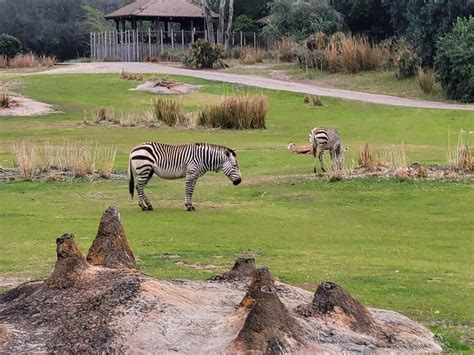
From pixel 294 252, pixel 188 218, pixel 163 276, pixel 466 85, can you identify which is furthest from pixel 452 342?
pixel 466 85

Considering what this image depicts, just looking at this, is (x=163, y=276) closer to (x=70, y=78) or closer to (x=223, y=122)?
(x=223, y=122)

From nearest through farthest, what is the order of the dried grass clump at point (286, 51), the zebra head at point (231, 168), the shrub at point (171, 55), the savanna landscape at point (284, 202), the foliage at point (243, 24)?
the savanna landscape at point (284, 202) < the zebra head at point (231, 168) < the dried grass clump at point (286, 51) < the shrub at point (171, 55) < the foliage at point (243, 24)

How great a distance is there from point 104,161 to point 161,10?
49.6 metres

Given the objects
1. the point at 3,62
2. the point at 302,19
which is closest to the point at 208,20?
the point at 302,19

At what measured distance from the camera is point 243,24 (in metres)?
76.8

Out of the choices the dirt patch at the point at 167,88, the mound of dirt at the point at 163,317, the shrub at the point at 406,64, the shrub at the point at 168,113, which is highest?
the shrub at the point at 406,64

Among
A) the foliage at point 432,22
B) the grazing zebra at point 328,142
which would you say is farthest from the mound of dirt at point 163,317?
the foliage at point 432,22

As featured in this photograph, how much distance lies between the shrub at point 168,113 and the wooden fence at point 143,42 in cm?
3459

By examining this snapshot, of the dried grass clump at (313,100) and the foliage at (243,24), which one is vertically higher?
the foliage at (243,24)

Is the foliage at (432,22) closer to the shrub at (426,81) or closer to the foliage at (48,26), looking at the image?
the shrub at (426,81)

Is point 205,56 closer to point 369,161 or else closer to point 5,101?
point 5,101

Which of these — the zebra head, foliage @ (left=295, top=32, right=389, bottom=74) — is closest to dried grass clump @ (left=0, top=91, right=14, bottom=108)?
foliage @ (left=295, top=32, right=389, bottom=74)

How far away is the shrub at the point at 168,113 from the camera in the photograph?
36719mm

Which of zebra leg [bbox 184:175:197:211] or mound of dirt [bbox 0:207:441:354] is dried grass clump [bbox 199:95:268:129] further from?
mound of dirt [bbox 0:207:441:354]
